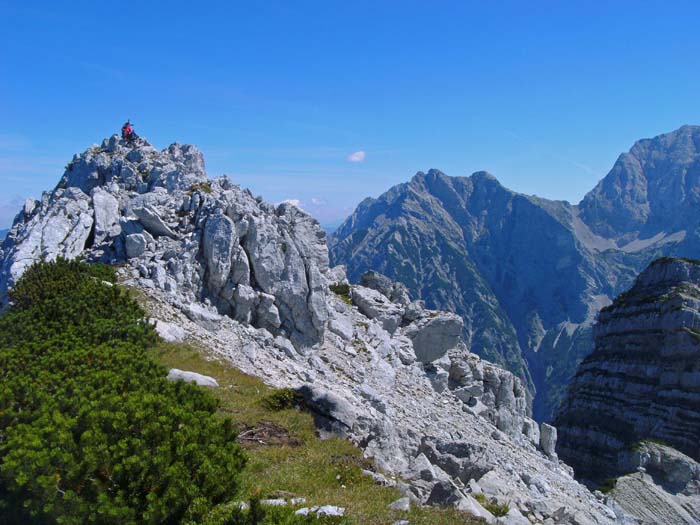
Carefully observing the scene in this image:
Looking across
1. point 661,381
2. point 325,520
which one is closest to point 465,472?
point 325,520

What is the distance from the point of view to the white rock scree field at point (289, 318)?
21.2 metres

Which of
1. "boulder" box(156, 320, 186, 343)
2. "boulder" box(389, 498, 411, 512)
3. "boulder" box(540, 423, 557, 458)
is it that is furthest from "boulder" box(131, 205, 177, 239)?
"boulder" box(540, 423, 557, 458)

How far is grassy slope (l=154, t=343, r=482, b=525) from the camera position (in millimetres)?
12078

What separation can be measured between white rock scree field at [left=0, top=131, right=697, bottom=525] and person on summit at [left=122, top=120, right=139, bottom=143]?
80 centimetres

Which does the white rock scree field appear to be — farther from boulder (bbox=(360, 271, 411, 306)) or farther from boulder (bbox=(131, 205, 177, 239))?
boulder (bbox=(360, 271, 411, 306))

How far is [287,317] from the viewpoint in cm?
3625

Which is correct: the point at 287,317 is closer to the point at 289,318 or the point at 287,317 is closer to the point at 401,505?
the point at 289,318

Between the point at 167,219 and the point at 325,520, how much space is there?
30.5m

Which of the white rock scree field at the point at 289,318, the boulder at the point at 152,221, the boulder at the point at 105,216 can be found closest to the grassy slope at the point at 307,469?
the white rock scree field at the point at 289,318

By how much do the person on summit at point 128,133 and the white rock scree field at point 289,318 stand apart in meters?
0.80

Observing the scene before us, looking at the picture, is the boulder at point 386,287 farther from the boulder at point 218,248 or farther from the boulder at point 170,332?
the boulder at point 170,332

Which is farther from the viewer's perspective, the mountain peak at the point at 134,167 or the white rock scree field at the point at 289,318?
the mountain peak at the point at 134,167

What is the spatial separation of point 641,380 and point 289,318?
83498 mm

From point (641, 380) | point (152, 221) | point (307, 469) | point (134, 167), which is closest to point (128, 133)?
point (134, 167)
